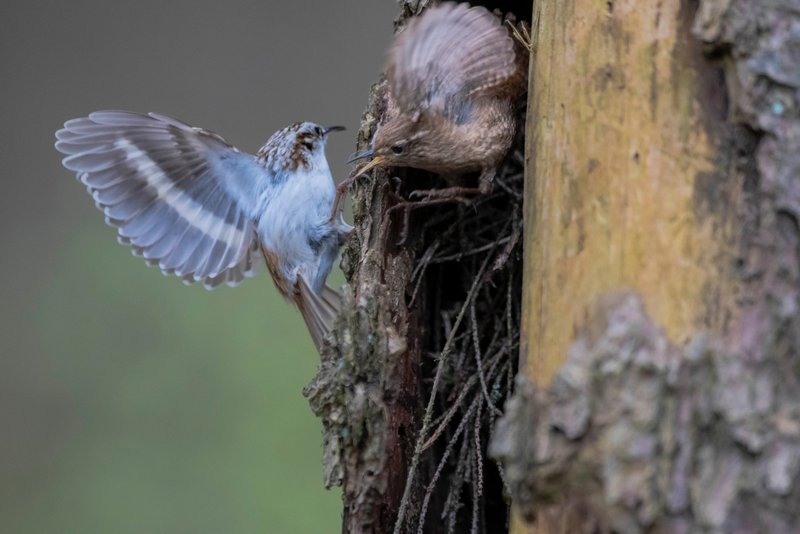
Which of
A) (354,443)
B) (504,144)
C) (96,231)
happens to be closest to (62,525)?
(96,231)

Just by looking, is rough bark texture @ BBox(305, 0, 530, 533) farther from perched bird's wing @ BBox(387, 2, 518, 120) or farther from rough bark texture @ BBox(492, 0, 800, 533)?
rough bark texture @ BBox(492, 0, 800, 533)

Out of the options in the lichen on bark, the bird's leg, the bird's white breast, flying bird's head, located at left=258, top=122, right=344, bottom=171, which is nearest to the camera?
the lichen on bark

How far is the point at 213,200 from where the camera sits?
10.8ft

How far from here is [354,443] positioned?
2.42 m

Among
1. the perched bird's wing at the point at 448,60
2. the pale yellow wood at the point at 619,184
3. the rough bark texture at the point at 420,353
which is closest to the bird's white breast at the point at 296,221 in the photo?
the rough bark texture at the point at 420,353

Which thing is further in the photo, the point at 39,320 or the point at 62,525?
the point at 39,320

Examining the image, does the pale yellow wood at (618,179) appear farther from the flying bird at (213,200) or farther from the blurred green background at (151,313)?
the blurred green background at (151,313)

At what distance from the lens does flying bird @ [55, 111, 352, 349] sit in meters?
3.11

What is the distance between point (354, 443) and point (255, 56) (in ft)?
11.5

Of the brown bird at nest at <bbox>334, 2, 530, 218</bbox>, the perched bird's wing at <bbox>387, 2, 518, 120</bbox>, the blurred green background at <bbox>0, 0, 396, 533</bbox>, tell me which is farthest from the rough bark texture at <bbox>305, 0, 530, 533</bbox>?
the blurred green background at <bbox>0, 0, 396, 533</bbox>

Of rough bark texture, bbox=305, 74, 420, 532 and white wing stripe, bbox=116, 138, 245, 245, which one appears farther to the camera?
white wing stripe, bbox=116, 138, 245, 245

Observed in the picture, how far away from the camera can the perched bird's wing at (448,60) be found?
229cm

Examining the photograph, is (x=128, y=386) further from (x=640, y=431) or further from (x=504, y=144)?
(x=640, y=431)

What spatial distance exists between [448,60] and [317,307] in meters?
1.10
